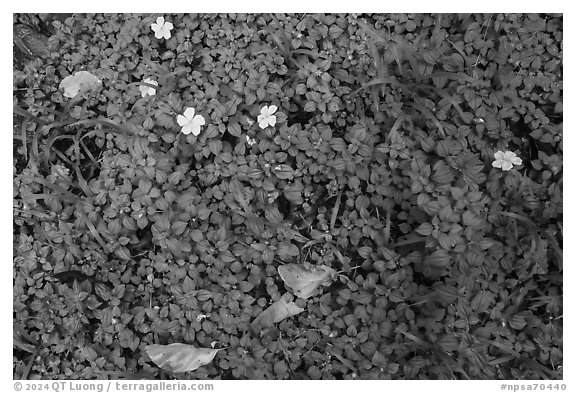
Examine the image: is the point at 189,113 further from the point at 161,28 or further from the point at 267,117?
the point at 161,28

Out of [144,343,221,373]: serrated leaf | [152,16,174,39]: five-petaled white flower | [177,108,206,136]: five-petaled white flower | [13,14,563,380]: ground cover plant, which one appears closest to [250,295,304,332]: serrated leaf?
[13,14,563,380]: ground cover plant

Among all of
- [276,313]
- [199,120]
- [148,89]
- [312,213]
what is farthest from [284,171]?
[148,89]

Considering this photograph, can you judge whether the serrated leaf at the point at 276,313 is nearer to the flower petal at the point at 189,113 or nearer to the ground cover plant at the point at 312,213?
the ground cover plant at the point at 312,213

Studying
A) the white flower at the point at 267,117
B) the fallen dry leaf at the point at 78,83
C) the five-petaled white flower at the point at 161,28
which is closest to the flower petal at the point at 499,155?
the white flower at the point at 267,117

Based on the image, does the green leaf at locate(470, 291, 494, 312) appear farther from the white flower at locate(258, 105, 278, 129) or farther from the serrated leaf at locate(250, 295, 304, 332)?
the white flower at locate(258, 105, 278, 129)
